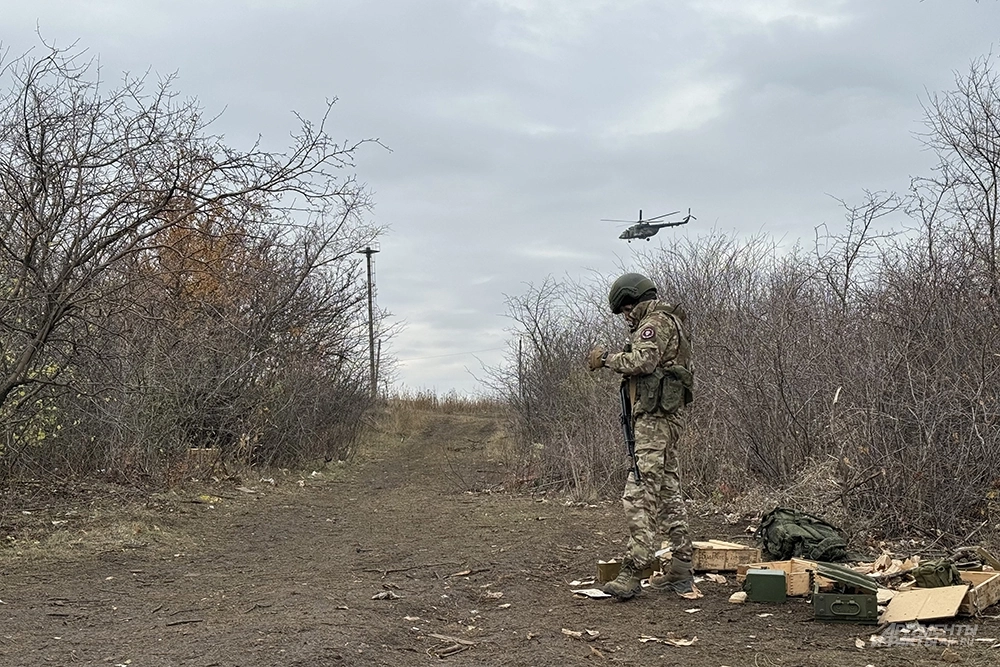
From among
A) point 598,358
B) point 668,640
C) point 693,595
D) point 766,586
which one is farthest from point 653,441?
point 668,640

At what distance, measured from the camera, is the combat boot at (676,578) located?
6117 millimetres

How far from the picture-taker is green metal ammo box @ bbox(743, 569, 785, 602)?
18.6ft

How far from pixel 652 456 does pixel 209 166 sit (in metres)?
4.49

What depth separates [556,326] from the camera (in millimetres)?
18406

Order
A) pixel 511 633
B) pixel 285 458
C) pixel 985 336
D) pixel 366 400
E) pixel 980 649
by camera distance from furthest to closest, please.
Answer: pixel 366 400
pixel 285 458
pixel 985 336
pixel 511 633
pixel 980 649

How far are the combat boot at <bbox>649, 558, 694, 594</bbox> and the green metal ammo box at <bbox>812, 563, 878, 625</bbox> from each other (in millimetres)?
1001

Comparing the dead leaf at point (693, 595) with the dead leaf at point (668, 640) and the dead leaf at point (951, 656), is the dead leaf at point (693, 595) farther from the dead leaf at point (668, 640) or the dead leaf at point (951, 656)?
the dead leaf at point (951, 656)

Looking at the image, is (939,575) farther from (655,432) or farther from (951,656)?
(655,432)

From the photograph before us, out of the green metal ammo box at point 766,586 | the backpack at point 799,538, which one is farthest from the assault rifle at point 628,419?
the backpack at point 799,538

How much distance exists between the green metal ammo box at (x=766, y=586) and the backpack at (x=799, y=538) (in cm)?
74

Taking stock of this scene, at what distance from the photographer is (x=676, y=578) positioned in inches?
242

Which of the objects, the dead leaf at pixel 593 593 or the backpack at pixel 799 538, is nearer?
the dead leaf at pixel 593 593

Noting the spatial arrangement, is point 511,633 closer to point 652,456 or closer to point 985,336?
point 652,456

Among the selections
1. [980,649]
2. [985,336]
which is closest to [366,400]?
[985,336]
